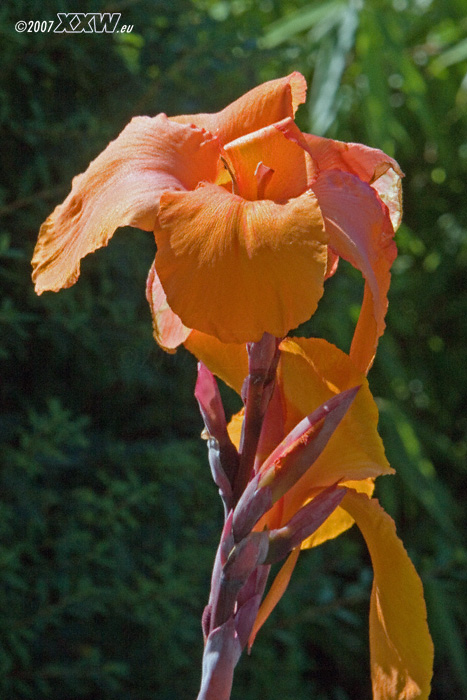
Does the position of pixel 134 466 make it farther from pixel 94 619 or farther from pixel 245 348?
pixel 245 348

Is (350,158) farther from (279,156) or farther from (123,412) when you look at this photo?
(123,412)

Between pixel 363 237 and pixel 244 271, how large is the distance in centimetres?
7

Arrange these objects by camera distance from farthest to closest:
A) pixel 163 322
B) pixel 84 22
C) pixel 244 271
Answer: pixel 84 22 → pixel 163 322 → pixel 244 271

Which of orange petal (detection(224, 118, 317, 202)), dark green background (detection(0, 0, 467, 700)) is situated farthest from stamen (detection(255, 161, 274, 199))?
dark green background (detection(0, 0, 467, 700))

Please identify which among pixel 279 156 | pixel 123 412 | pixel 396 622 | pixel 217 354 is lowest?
pixel 123 412

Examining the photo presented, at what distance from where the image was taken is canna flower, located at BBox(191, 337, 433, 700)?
0.38 metres

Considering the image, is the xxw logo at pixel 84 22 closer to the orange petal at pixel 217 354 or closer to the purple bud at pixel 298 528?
the orange petal at pixel 217 354

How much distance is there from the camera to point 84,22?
117 cm

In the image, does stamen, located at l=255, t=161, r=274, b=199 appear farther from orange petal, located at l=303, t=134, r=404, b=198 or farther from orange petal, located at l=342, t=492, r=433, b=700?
orange petal, located at l=342, t=492, r=433, b=700

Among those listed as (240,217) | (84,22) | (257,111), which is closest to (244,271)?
(240,217)

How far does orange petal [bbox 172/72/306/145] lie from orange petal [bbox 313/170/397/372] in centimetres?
5

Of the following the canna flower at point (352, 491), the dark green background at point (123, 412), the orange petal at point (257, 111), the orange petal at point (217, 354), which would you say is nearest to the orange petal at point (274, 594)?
the canna flower at point (352, 491)

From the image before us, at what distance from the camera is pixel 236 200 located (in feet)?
1.17

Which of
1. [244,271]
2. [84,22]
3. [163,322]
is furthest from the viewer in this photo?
[84,22]
